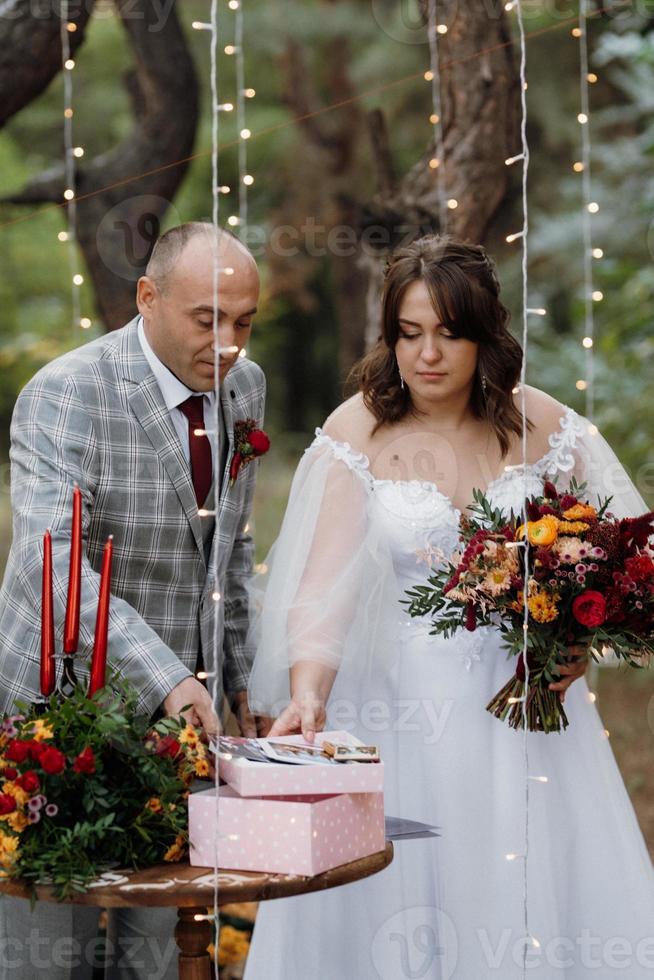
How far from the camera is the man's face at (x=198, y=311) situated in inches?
103

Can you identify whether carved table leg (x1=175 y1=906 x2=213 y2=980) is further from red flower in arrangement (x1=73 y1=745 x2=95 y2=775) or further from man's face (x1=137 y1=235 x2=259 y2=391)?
man's face (x1=137 y1=235 x2=259 y2=391)

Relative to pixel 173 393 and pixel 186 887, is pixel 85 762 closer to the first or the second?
pixel 186 887

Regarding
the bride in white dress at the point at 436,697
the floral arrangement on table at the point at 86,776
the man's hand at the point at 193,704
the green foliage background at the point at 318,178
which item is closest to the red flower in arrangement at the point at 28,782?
the floral arrangement on table at the point at 86,776

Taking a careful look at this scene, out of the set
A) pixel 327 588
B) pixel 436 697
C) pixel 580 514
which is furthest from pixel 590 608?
pixel 327 588

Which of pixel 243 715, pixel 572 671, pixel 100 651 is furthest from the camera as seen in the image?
pixel 243 715

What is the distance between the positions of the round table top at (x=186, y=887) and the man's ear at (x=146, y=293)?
4.06 ft

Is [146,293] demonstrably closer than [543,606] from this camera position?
No

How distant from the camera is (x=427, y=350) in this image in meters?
2.86

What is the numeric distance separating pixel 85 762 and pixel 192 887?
256 mm

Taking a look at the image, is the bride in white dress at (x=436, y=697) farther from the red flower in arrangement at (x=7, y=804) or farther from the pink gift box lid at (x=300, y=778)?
the red flower in arrangement at (x=7, y=804)

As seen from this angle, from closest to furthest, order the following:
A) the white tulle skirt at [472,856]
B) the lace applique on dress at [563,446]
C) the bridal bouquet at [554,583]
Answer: the bridal bouquet at [554,583]
the white tulle skirt at [472,856]
the lace applique on dress at [563,446]

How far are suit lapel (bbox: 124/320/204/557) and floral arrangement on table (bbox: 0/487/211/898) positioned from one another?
54 centimetres

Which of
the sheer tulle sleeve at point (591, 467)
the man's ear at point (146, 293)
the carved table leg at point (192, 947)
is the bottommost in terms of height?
the carved table leg at point (192, 947)

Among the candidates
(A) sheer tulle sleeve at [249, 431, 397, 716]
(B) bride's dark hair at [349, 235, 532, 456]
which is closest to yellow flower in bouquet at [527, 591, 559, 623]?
(A) sheer tulle sleeve at [249, 431, 397, 716]
